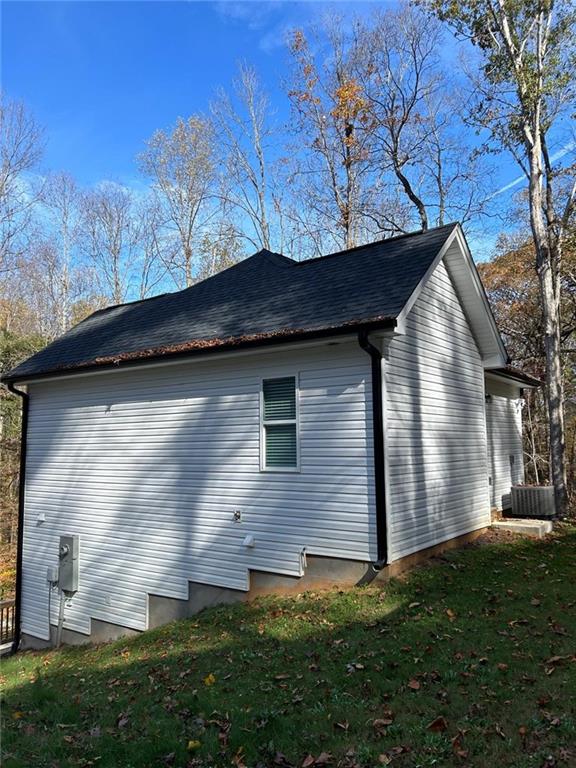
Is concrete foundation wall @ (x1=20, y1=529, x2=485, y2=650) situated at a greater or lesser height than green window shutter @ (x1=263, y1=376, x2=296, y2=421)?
lesser

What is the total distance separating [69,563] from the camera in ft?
33.6

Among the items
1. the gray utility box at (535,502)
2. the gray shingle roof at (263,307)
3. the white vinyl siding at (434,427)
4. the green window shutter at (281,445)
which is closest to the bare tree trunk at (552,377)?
the gray utility box at (535,502)

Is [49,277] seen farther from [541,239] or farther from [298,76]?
[541,239]

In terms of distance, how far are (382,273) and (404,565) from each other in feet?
14.0

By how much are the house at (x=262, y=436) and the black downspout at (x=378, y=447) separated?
0.02 meters

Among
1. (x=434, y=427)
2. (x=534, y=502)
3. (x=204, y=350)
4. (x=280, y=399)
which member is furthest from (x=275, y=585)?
(x=534, y=502)

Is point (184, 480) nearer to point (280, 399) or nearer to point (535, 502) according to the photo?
point (280, 399)

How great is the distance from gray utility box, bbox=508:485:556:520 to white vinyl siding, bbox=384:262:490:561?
187 centimetres

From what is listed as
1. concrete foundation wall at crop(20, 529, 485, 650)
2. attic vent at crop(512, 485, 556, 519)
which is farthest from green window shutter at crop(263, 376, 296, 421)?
attic vent at crop(512, 485, 556, 519)

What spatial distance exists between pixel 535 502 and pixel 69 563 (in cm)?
967

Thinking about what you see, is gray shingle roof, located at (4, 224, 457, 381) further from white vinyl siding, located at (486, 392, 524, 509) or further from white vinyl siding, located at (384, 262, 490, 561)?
white vinyl siding, located at (486, 392, 524, 509)

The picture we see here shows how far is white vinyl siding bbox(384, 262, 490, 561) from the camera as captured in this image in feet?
23.8

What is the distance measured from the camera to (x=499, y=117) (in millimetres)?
14719

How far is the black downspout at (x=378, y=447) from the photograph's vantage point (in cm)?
665
